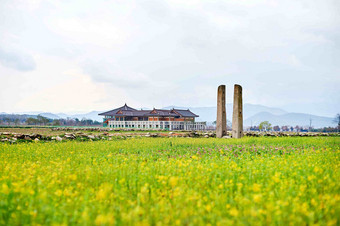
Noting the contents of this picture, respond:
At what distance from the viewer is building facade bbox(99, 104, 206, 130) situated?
120ft

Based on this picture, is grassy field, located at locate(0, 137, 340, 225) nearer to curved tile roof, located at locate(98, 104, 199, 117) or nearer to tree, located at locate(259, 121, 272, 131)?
curved tile roof, located at locate(98, 104, 199, 117)

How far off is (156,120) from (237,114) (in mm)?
27234

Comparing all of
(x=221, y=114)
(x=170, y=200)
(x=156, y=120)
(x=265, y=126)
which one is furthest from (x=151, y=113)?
(x=170, y=200)

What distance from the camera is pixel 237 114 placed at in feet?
57.3

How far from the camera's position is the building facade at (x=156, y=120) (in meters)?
36.6

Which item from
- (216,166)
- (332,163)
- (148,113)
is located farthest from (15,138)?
(148,113)

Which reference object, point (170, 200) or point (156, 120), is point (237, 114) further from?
point (156, 120)

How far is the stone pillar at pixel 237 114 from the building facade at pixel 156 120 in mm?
18663

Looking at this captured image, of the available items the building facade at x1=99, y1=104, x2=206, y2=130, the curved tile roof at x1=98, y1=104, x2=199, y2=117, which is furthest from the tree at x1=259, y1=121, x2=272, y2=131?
the curved tile roof at x1=98, y1=104, x2=199, y2=117

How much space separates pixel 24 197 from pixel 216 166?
3.77 meters

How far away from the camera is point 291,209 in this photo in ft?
11.3

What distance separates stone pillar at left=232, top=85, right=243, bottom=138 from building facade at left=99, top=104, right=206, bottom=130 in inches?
735

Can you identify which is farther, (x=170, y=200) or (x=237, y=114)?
(x=237, y=114)

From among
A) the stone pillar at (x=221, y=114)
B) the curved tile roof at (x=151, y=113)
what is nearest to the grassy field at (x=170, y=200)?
the stone pillar at (x=221, y=114)
